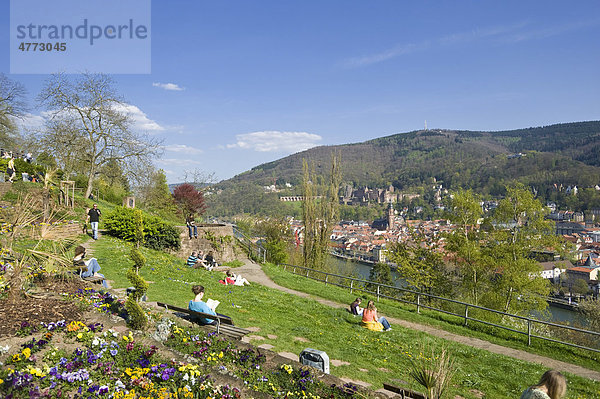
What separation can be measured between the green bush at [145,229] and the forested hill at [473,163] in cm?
7475

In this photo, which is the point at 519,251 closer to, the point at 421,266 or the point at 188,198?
the point at 421,266

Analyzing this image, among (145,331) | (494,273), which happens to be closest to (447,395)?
(145,331)

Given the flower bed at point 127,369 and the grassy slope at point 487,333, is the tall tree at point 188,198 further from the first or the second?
the flower bed at point 127,369

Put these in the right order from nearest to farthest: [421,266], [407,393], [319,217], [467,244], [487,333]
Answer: [407,393] < [487,333] < [467,244] < [421,266] < [319,217]

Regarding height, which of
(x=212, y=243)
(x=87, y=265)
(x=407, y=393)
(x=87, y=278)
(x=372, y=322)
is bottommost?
(x=372, y=322)

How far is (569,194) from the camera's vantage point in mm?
86625

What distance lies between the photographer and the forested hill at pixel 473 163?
10350cm

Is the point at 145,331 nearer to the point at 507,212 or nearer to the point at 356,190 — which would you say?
the point at 507,212

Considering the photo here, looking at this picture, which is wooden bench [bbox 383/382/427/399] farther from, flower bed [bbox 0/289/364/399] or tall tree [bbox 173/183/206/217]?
tall tree [bbox 173/183/206/217]

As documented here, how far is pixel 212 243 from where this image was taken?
19906mm

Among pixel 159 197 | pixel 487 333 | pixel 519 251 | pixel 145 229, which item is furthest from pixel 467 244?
pixel 159 197

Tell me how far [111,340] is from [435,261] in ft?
69.9

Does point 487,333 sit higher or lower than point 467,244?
lower

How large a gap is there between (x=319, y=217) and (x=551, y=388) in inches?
854
